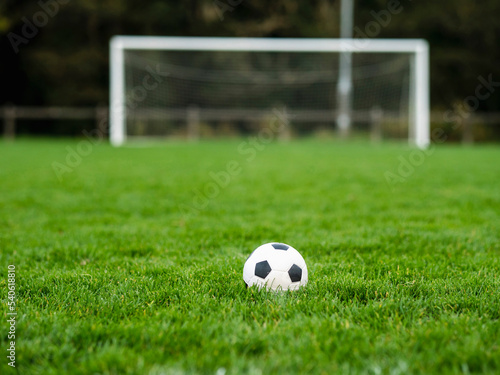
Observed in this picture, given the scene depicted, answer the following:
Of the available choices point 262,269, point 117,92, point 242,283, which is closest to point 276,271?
point 262,269

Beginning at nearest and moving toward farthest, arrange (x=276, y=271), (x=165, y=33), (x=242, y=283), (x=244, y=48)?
A: 1. (x=276, y=271)
2. (x=242, y=283)
3. (x=244, y=48)
4. (x=165, y=33)

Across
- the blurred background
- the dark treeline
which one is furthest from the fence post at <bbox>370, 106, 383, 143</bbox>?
the dark treeline

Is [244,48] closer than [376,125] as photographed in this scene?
Yes

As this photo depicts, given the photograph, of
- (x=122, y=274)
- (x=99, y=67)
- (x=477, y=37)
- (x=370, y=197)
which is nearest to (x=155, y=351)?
(x=122, y=274)

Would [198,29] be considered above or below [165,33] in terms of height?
above

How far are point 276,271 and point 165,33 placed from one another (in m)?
28.2

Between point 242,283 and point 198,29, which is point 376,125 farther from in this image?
point 242,283

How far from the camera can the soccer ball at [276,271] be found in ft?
8.21

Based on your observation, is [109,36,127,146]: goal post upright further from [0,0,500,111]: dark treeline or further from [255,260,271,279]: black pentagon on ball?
[255,260,271,279]: black pentagon on ball

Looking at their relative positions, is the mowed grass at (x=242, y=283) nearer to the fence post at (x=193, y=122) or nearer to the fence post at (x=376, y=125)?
the fence post at (x=193, y=122)

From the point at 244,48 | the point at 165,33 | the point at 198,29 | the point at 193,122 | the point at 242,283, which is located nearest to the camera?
the point at 242,283

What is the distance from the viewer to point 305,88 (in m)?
21.7

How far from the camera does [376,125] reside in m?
22.7

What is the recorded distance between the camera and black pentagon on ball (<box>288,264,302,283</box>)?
2.52 metres
